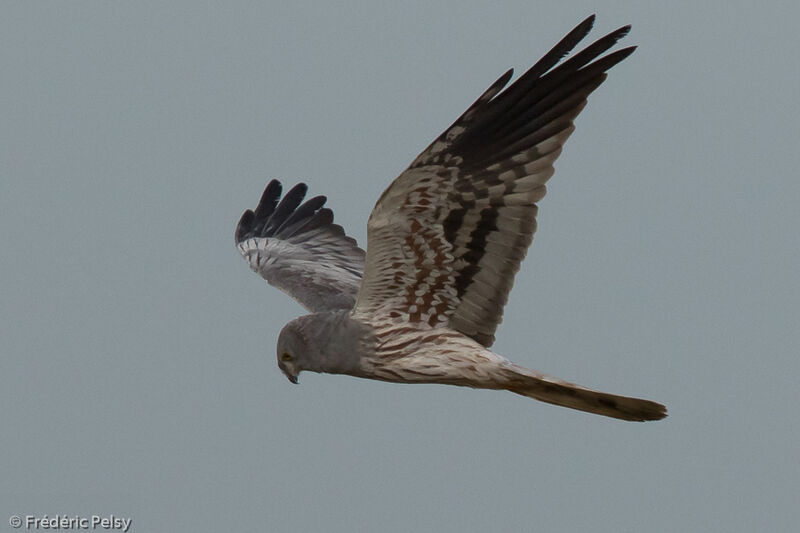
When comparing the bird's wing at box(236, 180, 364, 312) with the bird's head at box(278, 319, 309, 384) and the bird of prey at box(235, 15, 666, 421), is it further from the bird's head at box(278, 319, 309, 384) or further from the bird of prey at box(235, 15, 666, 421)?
the bird of prey at box(235, 15, 666, 421)

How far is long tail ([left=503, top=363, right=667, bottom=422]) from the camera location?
7.36 m

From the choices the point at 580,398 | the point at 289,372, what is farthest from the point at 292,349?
the point at 580,398

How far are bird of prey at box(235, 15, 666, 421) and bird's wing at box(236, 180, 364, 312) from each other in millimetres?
1015

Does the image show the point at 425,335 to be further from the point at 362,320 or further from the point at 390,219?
the point at 390,219

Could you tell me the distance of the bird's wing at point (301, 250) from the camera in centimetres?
920

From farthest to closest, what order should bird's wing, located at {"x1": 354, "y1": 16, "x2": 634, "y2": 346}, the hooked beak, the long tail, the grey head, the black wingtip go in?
the black wingtip
the hooked beak
the grey head
the long tail
bird's wing, located at {"x1": 354, "y1": 16, "x2": 634, "y2": 346}

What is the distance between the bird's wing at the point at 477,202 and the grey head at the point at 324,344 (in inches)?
6.4

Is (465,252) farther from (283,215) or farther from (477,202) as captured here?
(283,215)

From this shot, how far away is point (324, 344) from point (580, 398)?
1628 millimetres

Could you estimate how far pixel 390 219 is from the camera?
23.9 ft

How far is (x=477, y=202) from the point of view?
289 inches

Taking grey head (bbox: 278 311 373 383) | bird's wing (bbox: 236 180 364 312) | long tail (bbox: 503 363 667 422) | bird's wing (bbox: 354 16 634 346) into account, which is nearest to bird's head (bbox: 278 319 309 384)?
grey head (bbox: 278 311 373 383)

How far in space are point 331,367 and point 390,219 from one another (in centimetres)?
110

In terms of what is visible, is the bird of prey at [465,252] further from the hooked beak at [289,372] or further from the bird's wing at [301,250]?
the bird's wing at [301,250]
